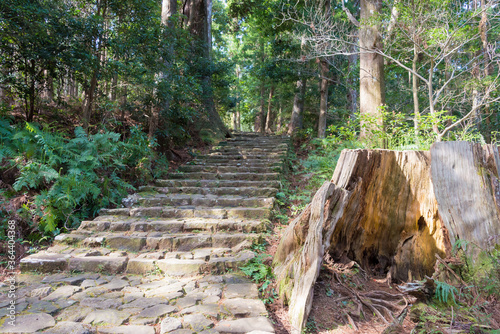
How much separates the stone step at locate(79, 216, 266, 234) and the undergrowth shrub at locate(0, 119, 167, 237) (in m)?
0.44

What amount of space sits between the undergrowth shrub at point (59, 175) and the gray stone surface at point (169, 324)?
269 cm

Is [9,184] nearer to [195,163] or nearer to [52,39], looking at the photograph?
[52,39]

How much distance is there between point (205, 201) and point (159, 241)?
1.53 meters

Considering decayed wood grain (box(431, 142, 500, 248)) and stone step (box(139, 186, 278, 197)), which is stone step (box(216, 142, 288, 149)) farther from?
decayed wood grain (box(431, 142, 500, 248))

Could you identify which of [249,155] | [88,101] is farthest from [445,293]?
[88,101]

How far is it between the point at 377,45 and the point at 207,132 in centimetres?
654

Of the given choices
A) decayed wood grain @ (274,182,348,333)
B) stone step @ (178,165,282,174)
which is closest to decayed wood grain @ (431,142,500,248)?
decayed wood grain @ (274,182,348,333)

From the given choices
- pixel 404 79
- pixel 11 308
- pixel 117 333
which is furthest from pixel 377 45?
pixel 404 79

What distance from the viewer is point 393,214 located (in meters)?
3.24

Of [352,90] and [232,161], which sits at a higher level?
[352,90]

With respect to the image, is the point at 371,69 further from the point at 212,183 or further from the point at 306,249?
the point at 306,249

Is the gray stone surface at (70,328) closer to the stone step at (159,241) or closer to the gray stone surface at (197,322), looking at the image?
the gray stone surface at (197,322)

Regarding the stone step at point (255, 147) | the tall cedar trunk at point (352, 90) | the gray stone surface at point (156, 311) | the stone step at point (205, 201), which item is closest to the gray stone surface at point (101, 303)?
the gray stone surface at point (156, 311)

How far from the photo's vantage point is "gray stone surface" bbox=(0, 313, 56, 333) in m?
2.29
